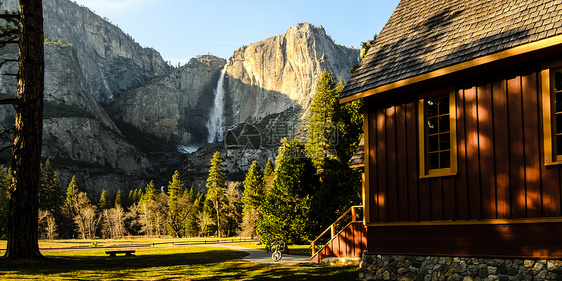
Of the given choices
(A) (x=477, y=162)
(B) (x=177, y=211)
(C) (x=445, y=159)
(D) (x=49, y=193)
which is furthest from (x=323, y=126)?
(D) (x=49, y=193)


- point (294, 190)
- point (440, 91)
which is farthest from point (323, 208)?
point (440, 91)

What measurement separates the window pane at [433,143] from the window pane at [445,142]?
0.08 m

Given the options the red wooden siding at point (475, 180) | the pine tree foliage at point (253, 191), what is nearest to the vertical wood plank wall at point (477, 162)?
the red wooden siding at point (475, 180)

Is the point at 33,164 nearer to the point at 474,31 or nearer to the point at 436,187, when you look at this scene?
the point at 436,187

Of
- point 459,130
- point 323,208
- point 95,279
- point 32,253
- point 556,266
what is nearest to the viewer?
point 556,266

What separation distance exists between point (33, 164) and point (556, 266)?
12.7 metres

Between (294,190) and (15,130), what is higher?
(15,130)

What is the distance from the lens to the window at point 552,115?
28.3 ft

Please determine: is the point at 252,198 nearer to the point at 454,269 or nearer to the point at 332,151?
the point at 332,151

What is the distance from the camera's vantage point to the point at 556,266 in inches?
334

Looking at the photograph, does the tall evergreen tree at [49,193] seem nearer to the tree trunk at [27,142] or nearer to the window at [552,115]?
the tree trunk at [27,142]

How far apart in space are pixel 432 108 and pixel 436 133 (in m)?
0.59

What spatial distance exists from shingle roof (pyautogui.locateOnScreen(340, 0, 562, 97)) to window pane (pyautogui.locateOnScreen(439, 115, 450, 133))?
109 centimetres

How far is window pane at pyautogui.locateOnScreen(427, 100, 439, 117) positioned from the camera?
10.9 m
